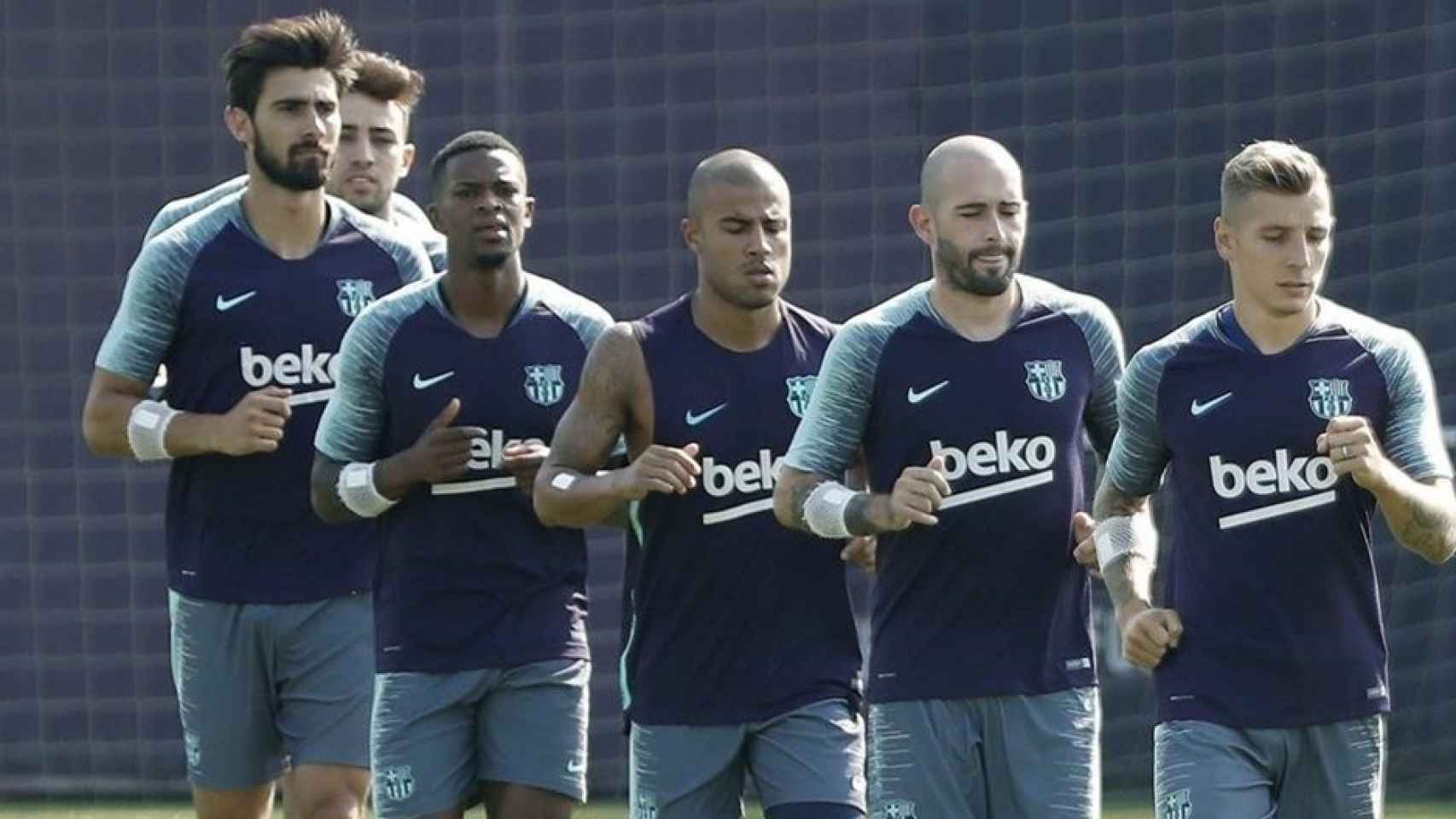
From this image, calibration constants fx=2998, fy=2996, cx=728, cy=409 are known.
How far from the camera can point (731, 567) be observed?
6.81 metres

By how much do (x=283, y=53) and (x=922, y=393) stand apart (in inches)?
84.5

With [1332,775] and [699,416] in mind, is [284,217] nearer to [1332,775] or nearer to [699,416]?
[699,416]

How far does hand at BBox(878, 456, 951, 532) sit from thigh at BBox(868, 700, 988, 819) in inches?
21.0

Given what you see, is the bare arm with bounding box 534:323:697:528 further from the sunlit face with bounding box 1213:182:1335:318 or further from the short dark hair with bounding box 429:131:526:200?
the sunlit face with bounding box 1213:182:1335:318

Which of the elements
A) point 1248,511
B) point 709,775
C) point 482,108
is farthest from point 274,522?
point 482,108

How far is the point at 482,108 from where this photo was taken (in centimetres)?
1122

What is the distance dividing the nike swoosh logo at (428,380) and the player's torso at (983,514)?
1.22 metres

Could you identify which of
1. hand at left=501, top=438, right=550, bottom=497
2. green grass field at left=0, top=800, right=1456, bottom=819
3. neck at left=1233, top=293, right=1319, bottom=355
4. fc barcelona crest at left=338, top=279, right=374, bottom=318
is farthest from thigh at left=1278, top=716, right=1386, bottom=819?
green grass field at left=0, top=800, right=1456, bottom=819

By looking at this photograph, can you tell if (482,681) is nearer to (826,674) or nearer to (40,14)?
(826,674)

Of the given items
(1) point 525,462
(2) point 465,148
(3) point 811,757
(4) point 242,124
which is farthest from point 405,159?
(3) point 811,757

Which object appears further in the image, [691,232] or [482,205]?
[482,205]

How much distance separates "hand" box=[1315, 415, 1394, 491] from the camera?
5.77 m

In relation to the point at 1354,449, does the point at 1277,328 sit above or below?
above

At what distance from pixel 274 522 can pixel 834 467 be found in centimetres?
177
